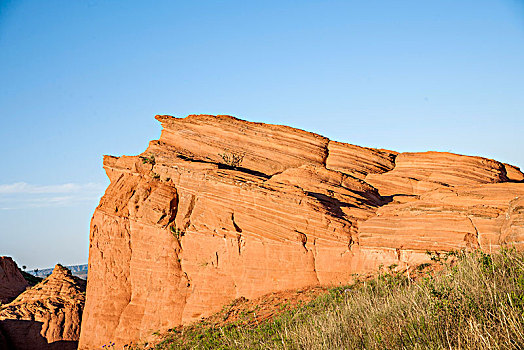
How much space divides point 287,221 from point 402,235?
429cm

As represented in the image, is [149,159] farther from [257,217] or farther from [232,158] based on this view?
[257,217]

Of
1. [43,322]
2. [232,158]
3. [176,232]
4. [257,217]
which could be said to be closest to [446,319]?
[257,217]

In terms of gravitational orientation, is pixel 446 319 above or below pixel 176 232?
below

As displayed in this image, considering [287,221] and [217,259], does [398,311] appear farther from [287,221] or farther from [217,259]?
[217,259]

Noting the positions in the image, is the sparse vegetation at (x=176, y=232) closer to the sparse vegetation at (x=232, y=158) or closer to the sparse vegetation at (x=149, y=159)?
the sparse vegetation at (x=149, y=159)

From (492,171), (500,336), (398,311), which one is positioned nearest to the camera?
(500,336)

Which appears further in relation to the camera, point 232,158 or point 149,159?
point 232,158

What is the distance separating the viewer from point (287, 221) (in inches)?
717

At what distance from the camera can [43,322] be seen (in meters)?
29.2

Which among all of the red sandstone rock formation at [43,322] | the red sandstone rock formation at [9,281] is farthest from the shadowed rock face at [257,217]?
the red sandstone rock formation at [9,281]

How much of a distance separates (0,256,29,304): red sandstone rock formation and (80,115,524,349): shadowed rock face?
2251 cm

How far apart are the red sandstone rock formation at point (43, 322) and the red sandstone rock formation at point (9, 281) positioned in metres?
8.70

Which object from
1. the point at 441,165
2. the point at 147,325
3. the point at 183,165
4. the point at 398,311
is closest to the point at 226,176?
the point at 183,165

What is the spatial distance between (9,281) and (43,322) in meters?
16.6
